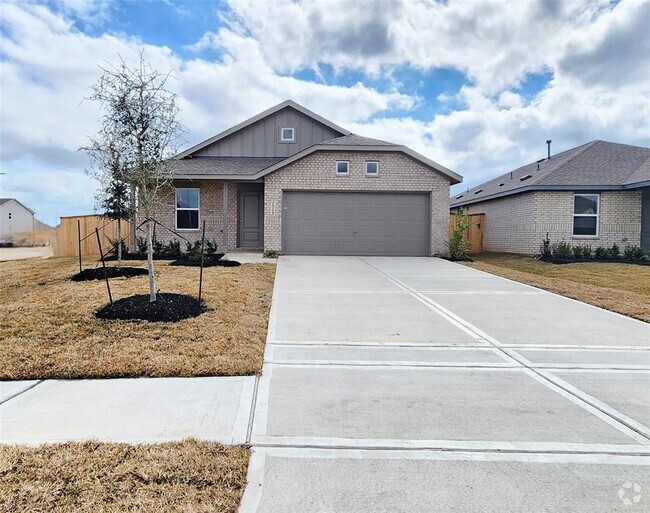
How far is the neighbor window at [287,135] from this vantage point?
18281 mm

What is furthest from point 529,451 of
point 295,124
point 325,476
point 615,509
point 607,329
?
point 295,124

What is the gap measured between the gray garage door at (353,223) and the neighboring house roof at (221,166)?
7.69 ft

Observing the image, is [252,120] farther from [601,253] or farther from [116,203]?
[601,253]

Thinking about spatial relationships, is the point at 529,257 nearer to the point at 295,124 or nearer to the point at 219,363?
the point at 295,124

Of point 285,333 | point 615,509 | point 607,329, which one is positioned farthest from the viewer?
point 607,329

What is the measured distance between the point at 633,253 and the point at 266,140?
1558 centimetres

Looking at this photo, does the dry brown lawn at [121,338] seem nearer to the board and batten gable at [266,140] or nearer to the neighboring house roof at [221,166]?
the neighboring house roof at [221,166]

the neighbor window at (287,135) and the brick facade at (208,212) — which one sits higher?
the neighbor window at (287,135)

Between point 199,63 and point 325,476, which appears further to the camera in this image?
point 199,63

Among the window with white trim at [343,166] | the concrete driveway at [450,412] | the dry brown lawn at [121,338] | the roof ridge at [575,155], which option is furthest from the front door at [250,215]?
the roof ridge at [575,155]

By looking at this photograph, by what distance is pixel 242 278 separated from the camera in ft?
30.5

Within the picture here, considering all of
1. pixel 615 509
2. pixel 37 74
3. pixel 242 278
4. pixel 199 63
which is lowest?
pixel 615 509

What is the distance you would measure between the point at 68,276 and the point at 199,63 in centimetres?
766
